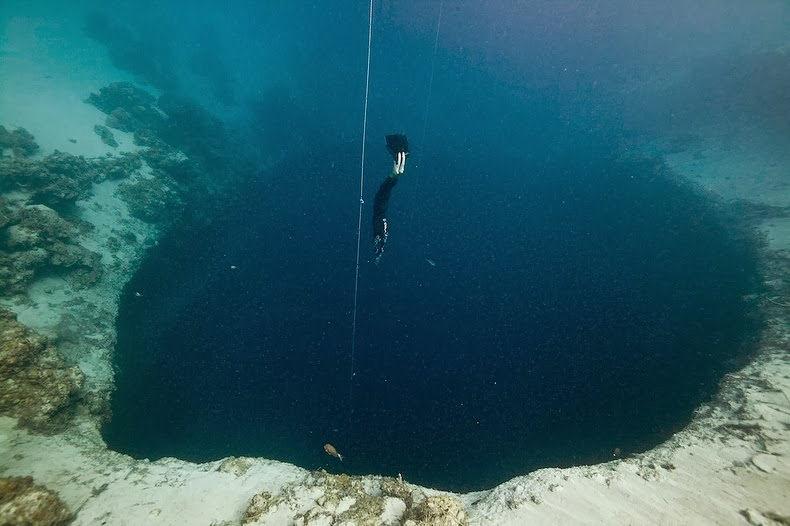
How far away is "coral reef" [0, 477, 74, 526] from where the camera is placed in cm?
362

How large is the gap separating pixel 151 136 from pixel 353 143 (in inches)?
472

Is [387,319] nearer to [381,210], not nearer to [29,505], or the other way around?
[381,210]

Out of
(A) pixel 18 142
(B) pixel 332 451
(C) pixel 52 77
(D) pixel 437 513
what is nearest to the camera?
(D) pixel 437 513

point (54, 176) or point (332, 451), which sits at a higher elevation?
point (54, 176)

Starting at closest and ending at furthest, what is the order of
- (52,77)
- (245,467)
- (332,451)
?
(245,467), (332,451), (52,77)

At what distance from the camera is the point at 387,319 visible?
8836 mm

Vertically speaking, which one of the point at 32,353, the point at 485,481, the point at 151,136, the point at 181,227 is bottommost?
the point at 485,481

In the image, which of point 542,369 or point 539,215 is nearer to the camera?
point 542,369

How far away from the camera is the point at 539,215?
1474cm

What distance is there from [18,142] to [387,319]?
15.6 meters

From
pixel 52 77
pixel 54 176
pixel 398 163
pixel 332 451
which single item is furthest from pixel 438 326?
pixel 52 77

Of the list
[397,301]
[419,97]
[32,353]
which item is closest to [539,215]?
[397,301]

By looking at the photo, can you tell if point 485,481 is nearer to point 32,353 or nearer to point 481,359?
point 481,359

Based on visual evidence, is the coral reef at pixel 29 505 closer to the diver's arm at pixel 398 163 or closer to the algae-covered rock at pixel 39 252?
the algae-covered rock at pixel 39 252
